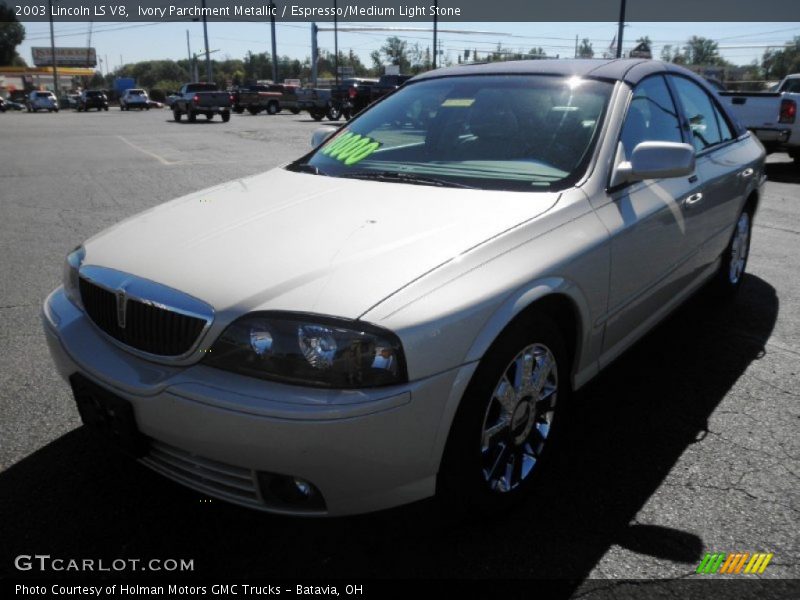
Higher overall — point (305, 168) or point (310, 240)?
point (305, 168)

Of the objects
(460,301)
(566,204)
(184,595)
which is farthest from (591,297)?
(184,595)

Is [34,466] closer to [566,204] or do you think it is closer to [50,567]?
[50,567]

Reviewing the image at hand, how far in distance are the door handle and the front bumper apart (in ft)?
6.28

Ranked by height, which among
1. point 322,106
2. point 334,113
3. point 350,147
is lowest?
point 350,147

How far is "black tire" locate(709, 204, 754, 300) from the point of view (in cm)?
455

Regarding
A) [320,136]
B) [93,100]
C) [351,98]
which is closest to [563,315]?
[320,136]

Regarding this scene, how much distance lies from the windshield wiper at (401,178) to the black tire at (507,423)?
0.74 metres

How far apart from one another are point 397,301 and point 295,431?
46 cm

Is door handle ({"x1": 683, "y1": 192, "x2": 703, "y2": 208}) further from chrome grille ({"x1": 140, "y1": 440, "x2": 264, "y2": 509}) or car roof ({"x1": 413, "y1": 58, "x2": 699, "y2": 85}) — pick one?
chrome grille ({"x1": 140, "y1": 440, "x2": 264, "y2": 509})

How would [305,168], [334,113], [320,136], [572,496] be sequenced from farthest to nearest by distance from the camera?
[334,113], [320,136], [305,168], [572,496]

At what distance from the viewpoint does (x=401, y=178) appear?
2965 millimetres

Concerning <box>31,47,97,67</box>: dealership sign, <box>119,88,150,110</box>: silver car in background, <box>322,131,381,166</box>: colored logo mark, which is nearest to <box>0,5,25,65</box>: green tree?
<box>31,47,97,67</box>: dealership sign

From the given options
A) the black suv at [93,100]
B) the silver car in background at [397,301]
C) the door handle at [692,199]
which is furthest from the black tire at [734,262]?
the black suv at [93,100]

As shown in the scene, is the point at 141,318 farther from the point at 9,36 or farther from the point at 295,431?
the point at 9,36
